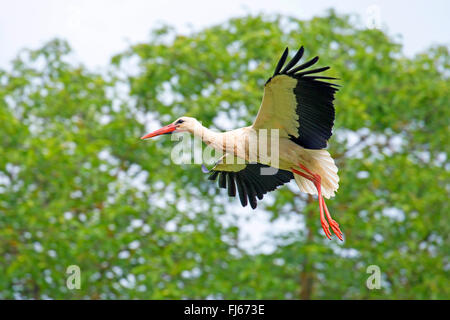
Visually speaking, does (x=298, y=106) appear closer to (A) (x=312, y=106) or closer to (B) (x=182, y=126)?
(A) (x=312, y=106)

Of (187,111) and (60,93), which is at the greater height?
(60,93)

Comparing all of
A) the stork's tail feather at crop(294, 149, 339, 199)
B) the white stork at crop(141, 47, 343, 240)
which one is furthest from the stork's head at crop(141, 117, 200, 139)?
the stork's tail feather at crop(294, 149, 339, 199)

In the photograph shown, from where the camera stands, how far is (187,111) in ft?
34.1

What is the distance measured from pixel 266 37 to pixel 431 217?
12.0 ft

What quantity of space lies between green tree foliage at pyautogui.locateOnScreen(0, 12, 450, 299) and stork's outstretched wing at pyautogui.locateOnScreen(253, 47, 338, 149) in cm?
409

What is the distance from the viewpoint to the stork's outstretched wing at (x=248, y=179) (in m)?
6.52

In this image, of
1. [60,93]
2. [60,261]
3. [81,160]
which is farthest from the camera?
[60,93]

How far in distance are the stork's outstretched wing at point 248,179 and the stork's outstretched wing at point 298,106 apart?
0.84 m

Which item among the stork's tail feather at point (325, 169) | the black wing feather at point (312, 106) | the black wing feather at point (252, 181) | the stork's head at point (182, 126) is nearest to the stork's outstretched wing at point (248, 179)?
the black wing feather at point (252, 181)

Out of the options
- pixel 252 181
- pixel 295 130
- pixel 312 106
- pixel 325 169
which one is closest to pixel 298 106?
pixel 312 106

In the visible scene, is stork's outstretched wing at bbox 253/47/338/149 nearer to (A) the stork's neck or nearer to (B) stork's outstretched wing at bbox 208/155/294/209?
(A) the stork's neck
